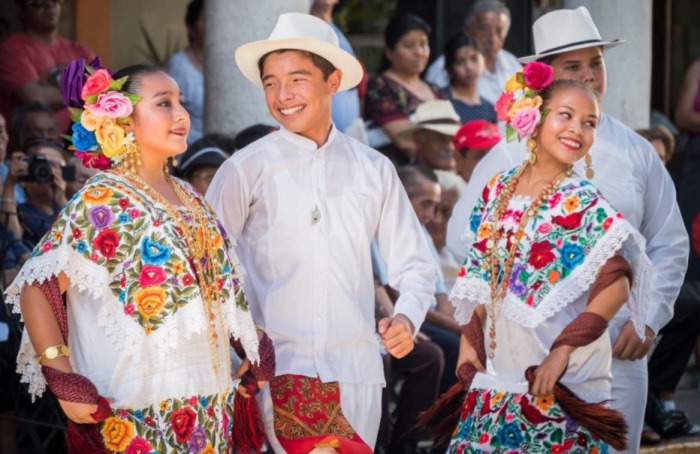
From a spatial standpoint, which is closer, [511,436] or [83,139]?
[83,139]

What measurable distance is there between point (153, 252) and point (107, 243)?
0.54 feet

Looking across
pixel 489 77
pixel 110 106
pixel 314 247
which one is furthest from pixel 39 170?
pixel 489 77

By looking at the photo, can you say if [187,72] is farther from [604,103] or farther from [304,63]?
[304,63]

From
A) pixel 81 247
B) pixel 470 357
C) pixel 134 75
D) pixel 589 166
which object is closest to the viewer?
pixel 81 247

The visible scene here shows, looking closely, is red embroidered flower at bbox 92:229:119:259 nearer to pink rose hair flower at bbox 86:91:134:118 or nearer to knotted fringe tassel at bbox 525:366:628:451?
pink rose hair flower at bbox 86:91:134:118

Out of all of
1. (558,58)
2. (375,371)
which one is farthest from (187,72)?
(375,371)

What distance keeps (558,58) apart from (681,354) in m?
2.98

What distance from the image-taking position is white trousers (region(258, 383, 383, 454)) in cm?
584

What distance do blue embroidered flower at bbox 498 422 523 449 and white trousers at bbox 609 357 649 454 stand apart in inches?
32.4

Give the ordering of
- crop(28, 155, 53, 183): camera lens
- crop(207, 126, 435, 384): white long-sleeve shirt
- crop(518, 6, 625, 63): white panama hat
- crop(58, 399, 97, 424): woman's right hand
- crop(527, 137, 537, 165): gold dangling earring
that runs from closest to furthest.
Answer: crop(58, 399, 97, 424): woman's right hand, crop(207, 126, 435, 384): white long-sleeve shirt, crop(527, 137, 537, 165): gold dangling earring, crop(518, 6, 625, 63): white panama hat, crop(28, 155, 53, 183): camera lens

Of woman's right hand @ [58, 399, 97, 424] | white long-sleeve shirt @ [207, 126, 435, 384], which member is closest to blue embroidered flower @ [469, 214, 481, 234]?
white long-sleeve shirt @ [207, 126, 435, 384]

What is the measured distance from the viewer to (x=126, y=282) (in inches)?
202

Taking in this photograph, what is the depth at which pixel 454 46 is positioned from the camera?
411 inches

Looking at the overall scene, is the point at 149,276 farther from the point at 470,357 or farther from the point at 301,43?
the point at 470,357
